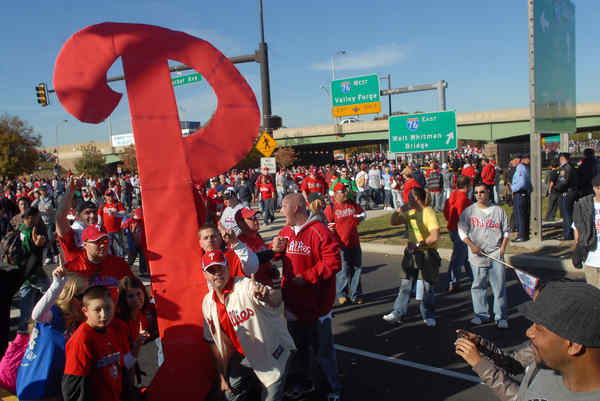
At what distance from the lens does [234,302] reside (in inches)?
117

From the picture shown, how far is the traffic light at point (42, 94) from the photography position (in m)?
19.6

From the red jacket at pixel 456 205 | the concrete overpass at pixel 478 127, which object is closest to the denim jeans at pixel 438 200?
the red jacket at pixel 456 205

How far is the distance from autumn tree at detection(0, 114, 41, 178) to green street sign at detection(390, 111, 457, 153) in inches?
1567

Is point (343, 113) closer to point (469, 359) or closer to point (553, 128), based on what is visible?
point (553, 128)

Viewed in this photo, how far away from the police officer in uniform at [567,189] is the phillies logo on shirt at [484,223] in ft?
17.7

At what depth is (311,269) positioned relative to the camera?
379cm

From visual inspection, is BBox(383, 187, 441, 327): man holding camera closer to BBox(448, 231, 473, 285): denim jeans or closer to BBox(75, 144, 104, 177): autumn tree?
BBox(448, 231, 473, 285): denim jeans

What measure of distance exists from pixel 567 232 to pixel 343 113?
15322 millimetres

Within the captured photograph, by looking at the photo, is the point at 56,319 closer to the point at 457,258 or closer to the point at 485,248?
the point at 485,248

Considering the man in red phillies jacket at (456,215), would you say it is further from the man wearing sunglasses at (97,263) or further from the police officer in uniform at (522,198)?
the man wearing sunglasses at (97,263)

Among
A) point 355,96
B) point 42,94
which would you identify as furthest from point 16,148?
point 355,96

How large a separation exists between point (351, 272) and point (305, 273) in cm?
322

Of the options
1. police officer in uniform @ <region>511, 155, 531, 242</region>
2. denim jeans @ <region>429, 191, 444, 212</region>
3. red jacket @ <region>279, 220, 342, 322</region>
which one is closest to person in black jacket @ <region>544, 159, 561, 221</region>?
police officer in uniform @ <region>511, 155, 531, 242</region>

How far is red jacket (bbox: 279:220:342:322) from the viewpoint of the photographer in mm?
3764
